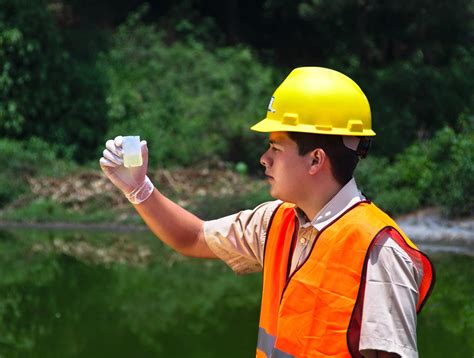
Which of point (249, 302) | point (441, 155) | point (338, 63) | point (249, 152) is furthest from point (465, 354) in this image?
point (338, 63)

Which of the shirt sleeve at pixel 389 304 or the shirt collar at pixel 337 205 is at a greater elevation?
the shirt collar at pixel 337 205

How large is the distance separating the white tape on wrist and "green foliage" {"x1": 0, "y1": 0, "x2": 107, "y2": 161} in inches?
430

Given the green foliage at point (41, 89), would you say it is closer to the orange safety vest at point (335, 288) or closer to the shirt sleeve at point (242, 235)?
the shirt sleeve at point (242, 235)

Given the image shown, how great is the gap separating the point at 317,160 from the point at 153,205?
554 mm

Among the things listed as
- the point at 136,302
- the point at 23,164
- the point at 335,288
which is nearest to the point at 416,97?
the point at 23,164

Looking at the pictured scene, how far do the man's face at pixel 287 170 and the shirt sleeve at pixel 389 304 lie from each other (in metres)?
0.32

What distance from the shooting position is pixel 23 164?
42.0 feet

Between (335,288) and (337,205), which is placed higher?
(337,205)

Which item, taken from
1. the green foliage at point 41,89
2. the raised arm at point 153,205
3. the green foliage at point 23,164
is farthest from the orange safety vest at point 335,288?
the green foliage at point 41,89

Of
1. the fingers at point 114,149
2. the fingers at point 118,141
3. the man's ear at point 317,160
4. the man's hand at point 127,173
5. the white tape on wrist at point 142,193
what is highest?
the man's ear at point 317,160

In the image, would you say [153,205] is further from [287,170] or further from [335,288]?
[335,288]

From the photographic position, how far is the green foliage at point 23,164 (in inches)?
479

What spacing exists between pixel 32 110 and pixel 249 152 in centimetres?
291

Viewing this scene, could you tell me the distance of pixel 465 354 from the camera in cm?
673
